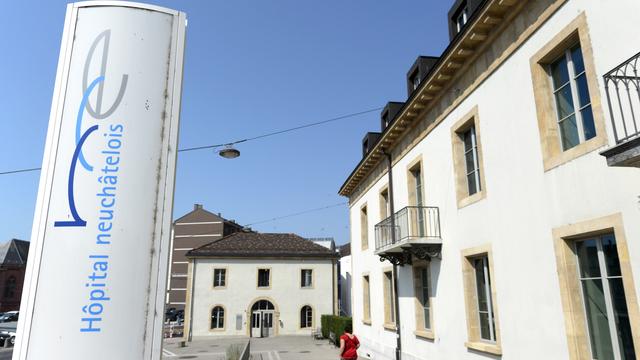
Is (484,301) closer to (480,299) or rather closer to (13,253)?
(480,299)

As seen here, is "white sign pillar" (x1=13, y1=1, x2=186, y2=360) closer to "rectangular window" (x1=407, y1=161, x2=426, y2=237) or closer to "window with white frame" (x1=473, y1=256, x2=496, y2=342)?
"window with white frame" (x1=473, y1=256, x2=496, y2=342)

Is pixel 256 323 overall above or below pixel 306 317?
below

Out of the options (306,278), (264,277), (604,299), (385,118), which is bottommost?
(604,299)

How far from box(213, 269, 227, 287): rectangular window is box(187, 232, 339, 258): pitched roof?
1.35m

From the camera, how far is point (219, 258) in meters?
37.7

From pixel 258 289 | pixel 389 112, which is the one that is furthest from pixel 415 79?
pixel 258 289

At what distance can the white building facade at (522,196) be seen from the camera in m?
6.27

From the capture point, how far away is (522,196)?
8.25m

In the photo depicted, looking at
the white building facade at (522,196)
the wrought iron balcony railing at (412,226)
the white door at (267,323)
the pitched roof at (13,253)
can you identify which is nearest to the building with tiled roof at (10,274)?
the pitched roof at (13,253)

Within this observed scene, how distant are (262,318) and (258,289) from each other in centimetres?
241

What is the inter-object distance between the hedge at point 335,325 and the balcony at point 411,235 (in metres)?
14.8

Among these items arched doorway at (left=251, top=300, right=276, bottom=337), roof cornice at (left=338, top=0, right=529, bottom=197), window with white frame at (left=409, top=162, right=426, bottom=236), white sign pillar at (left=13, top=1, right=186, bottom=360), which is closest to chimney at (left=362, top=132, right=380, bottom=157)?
roof cornice at (left=338, top=0, right=529, bottom=197)

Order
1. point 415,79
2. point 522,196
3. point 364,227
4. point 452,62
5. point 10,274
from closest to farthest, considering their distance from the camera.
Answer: point 522,196
point 452,62
point 415,79
point 364,227
point 10,274

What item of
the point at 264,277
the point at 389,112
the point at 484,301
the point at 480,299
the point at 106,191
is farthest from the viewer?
the point at 264,277
